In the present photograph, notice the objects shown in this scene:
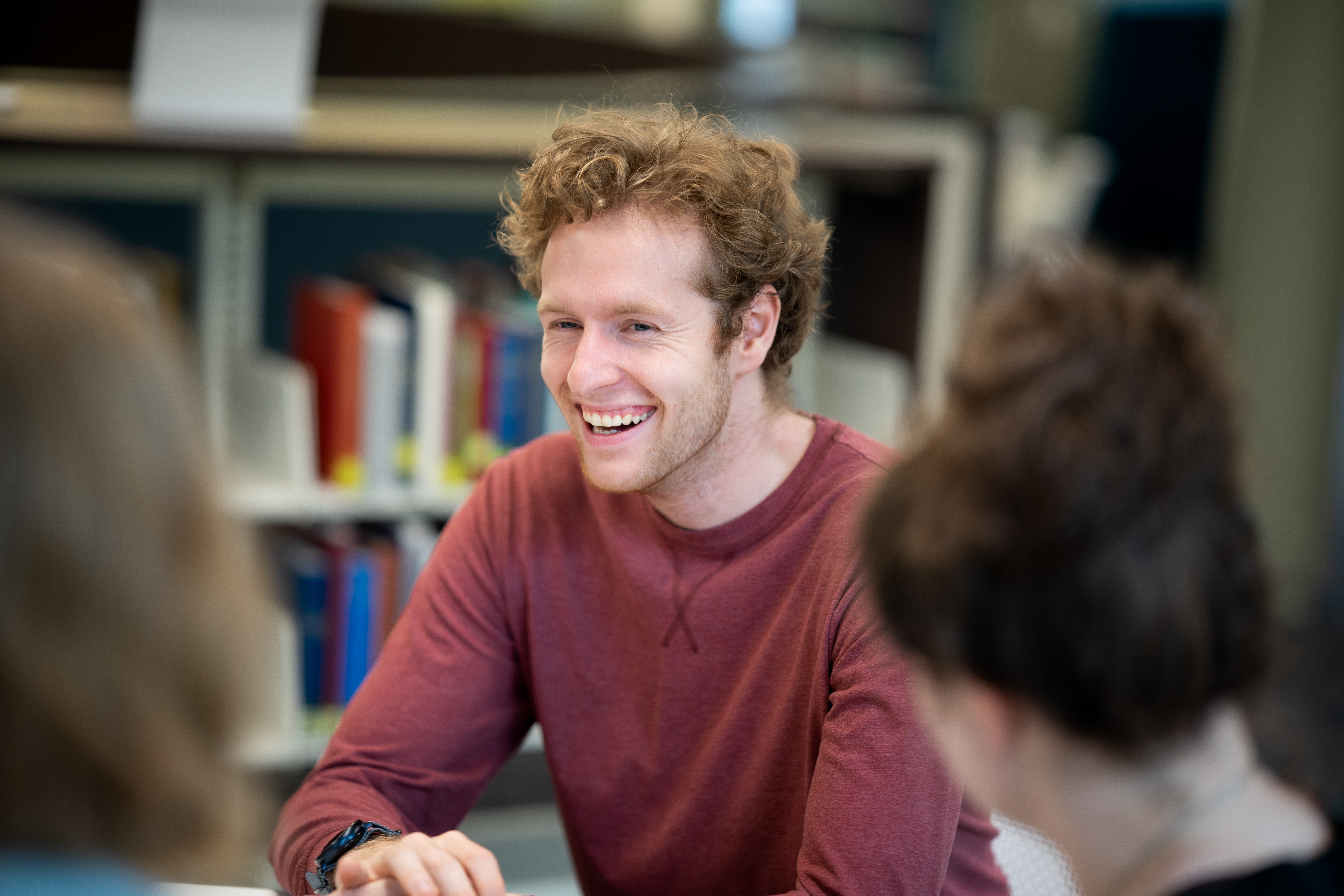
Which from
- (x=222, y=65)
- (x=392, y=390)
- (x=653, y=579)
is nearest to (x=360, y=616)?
(x=392, y=390)

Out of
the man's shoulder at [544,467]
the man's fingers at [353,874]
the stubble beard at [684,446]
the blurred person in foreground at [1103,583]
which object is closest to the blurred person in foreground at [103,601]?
the blurred person in foreground at [1103,583]

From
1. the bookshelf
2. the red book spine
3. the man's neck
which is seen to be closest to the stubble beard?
the man's neck

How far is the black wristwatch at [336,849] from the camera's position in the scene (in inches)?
45.9

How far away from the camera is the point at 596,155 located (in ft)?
4.29

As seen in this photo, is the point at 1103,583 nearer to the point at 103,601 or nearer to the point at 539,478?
the point at 103,601

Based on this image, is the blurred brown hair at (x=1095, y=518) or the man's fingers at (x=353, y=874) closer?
the blurred brown hair at (x=1095, y=518)

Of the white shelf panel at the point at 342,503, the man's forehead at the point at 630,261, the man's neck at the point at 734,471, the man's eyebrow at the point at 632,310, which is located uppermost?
the man's forehead at the point at 630,261

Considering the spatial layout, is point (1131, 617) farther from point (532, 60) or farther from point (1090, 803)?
point (532, 60)

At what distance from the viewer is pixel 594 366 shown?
1.31 m

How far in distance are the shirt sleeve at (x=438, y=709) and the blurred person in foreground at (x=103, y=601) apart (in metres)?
0.65

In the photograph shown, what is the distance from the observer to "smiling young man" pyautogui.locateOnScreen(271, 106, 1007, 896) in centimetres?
125

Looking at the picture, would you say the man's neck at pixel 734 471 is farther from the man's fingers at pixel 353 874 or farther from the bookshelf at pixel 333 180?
the bookshelf at pixel 333 180

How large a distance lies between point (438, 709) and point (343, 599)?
963 mm

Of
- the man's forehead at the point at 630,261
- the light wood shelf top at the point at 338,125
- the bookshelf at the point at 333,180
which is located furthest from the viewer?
the bookshelf at the point at 333,180
